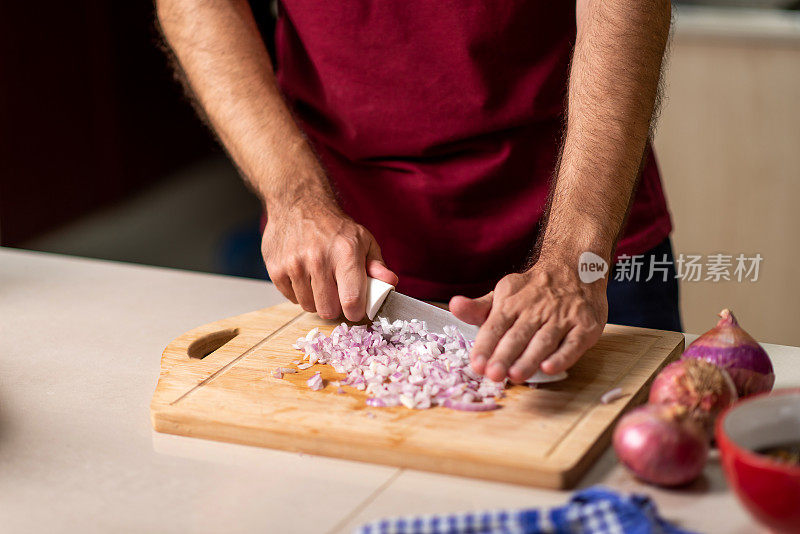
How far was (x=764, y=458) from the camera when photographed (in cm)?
70

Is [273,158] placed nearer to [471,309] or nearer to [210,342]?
[210,342]

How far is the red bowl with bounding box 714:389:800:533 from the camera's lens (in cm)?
67

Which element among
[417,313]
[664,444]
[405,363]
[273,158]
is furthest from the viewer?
[273,158]

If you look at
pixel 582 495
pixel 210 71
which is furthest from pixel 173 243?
pixel 582 495

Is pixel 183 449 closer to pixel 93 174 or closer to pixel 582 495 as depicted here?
pixel 582 495

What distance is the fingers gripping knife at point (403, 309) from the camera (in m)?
1.15

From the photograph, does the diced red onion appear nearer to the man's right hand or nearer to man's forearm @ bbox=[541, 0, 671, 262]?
the man's right hand

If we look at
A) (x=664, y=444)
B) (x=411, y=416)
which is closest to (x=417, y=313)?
(x=411, y=416)

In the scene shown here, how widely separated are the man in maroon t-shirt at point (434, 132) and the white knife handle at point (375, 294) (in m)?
0.01

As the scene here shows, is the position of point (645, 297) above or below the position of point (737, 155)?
above

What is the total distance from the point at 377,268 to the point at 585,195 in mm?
288

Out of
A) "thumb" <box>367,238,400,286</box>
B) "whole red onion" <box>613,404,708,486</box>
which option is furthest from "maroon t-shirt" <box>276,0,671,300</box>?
"whole red onion" <box>613,404,708,486</box>

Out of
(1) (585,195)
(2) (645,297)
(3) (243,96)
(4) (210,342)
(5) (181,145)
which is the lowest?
(5) (181,145)

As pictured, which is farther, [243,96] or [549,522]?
[243,96]
